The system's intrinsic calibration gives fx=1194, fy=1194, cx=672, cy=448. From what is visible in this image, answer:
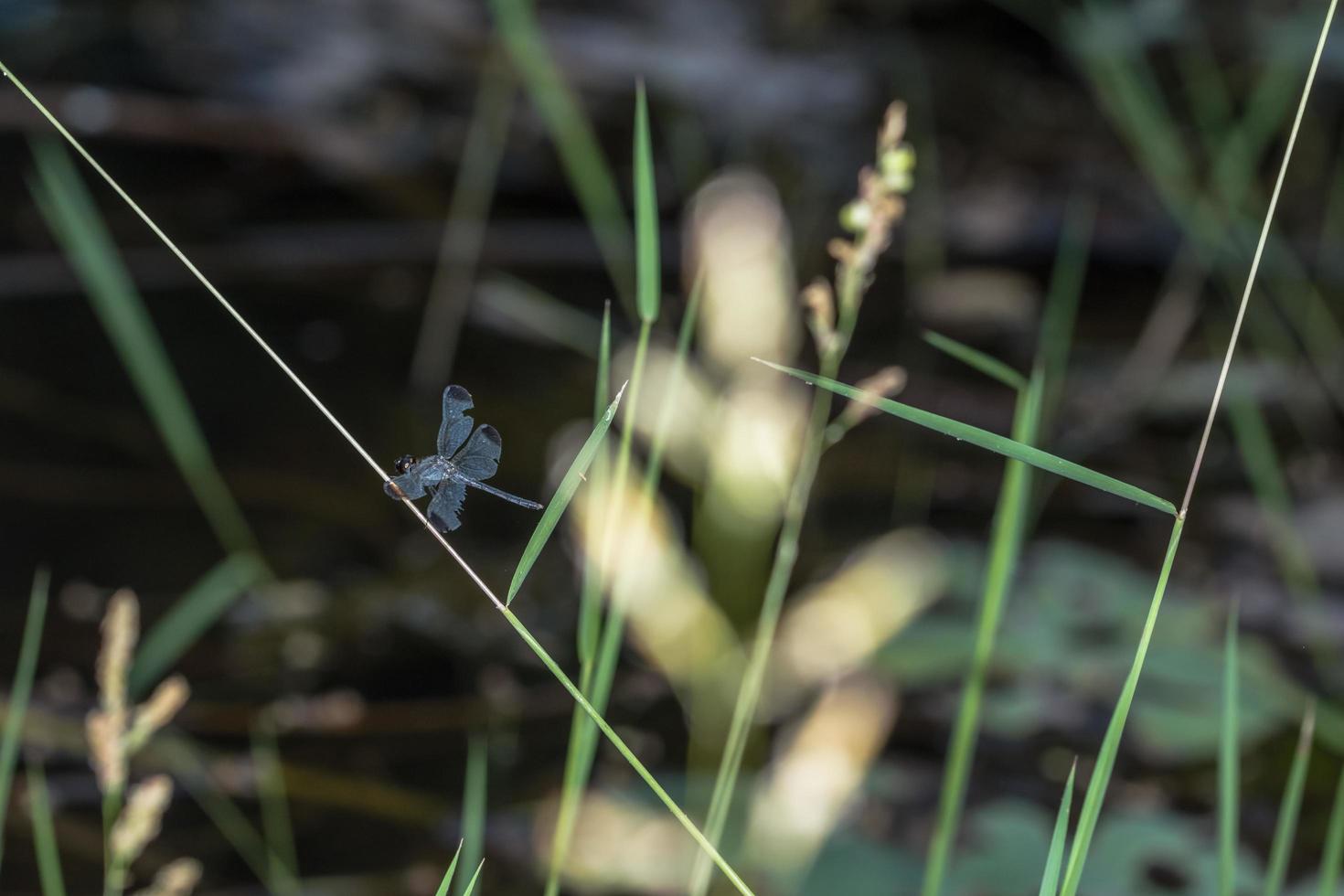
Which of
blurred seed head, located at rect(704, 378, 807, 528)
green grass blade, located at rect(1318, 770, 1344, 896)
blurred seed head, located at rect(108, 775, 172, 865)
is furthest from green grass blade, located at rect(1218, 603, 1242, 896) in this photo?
blurred seed head, located at rect(704, 378, 807, 528)

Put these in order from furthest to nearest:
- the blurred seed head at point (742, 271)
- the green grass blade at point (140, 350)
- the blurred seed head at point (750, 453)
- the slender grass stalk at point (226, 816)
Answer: the blurred seed head at point (742, 271)
the blurred seed head at point (750, 453)
the slender grass stalk at point (226, 816)
the green grass blade at point (140, 350)

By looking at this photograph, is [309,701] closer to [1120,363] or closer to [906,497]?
[906,497]

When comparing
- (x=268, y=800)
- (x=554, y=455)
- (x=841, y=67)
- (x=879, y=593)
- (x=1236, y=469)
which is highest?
(x=841, y=67)

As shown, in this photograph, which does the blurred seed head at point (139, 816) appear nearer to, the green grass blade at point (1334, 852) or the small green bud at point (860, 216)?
the small green bud at point (860, 216)

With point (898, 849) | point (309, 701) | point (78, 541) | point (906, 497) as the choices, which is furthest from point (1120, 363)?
point (78, 541)

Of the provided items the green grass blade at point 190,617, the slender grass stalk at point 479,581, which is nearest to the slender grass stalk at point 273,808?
the green grass blade at point 190,617
